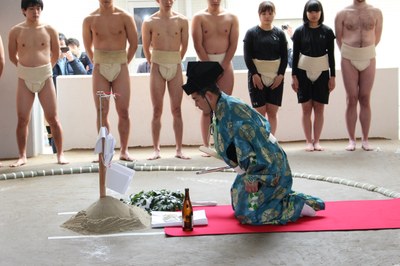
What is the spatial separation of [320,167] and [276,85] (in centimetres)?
105

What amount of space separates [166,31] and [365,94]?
1.96 meters

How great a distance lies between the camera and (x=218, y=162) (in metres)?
6.21

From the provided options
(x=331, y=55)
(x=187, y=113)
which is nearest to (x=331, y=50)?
(x=331, y=55)

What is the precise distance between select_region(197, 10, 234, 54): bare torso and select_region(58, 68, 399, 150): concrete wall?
42.0 inches

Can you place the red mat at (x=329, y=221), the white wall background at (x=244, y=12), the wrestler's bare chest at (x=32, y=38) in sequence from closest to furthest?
1. the red mat at (x=329, y=221)
2. the wrestler's bare chest at (x=32, y=38)
3. the white wall background at (x=244, y=12)

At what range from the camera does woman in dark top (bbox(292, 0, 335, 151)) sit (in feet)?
21.8

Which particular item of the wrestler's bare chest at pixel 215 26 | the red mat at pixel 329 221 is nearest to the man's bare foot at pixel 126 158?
the wrestler's bare chest at pixel 215 26

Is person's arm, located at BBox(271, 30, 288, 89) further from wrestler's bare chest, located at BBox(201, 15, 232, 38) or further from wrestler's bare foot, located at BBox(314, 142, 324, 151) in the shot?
wrestler's bare foot, located at BBox(314, 142, 324, 151)

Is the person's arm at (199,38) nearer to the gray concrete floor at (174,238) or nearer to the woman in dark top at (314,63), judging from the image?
the woman in dark top at (314,63)

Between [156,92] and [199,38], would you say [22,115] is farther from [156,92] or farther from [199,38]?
[199,38]

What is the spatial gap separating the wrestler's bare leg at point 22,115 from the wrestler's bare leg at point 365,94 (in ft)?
9.96

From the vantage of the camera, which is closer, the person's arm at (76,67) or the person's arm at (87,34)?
the person's arm at (87,34)

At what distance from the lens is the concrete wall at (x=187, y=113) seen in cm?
736

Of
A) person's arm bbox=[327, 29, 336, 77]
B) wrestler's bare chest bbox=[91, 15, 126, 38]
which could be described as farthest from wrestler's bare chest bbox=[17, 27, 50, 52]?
person's arm bbox=[327, 29, 336, 77]
